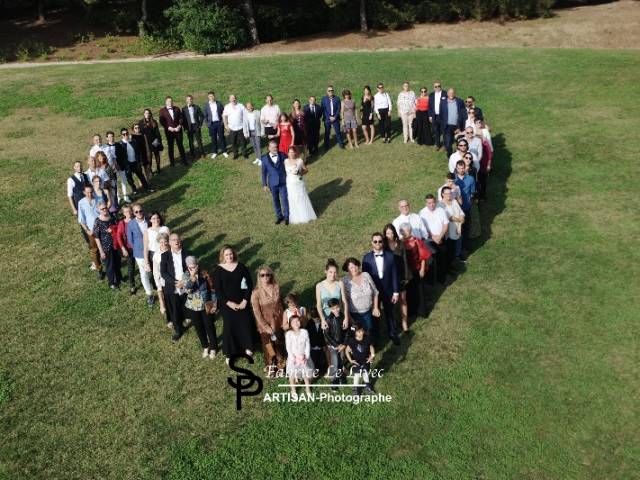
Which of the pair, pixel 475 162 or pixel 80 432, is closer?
pixel 80 432

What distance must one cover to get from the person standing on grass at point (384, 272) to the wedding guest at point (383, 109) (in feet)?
29.3

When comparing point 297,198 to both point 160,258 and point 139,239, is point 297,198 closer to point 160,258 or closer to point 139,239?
point 139,239

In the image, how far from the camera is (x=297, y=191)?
12.8 meters

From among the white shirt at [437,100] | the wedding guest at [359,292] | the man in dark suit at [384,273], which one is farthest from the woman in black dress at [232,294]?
the white shirt at [437,100]

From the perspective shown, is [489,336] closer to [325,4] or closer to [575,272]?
[575,272]

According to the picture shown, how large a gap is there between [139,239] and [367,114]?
358 inches

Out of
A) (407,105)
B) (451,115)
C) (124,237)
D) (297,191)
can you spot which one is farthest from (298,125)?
(124,237)

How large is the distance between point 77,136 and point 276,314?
14.1 metres

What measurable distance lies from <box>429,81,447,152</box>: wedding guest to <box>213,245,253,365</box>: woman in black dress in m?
9.18

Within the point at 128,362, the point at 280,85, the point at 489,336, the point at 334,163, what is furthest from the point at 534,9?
the point at 128,362

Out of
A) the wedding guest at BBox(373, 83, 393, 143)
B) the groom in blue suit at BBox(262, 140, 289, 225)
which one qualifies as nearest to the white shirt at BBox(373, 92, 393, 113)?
the wedding guest at BBox(373, 83, 393, 143)

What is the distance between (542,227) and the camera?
12234 mm

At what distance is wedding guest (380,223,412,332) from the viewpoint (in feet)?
29.7

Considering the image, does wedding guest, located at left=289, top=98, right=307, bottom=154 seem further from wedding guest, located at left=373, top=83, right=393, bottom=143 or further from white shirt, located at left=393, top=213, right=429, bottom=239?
white shirt, located at left=393, top=213, right=429, bottom=239
